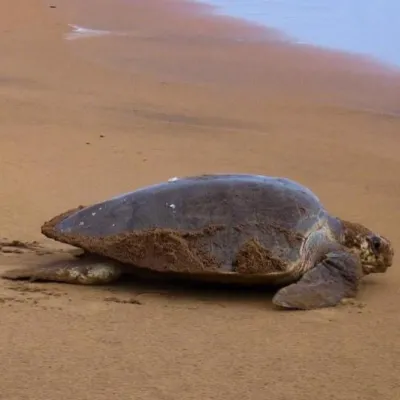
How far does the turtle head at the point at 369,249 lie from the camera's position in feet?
15.0

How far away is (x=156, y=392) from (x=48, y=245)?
2.13m

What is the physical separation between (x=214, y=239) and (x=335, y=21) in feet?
39.6

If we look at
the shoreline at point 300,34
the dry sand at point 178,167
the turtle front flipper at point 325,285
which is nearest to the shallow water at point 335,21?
the shoreline at point 300,34

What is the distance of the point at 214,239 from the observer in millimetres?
4094

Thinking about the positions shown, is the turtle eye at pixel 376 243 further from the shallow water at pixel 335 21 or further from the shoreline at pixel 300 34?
the shallow water at pixel 335 21

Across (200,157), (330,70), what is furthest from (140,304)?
(330,70)

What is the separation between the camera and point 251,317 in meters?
3.74

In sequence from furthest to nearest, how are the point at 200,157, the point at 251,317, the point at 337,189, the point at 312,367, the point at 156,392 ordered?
the point at 200,157
the point at 337,189
the point at 251,317
the point at 312,367
the point at 156,392

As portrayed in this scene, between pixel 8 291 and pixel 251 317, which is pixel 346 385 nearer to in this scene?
pixel 251 317

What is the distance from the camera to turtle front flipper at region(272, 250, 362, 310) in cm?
392

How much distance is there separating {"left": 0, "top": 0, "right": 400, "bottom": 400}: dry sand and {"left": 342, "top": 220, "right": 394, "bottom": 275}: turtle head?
75mm

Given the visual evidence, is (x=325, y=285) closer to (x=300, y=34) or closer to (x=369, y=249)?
(x=369, y=249)

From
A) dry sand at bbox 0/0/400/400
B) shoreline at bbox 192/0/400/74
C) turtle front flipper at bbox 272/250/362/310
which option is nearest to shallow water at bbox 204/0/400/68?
shoreline at bbox 192/0/400/74

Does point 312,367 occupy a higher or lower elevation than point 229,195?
lower
